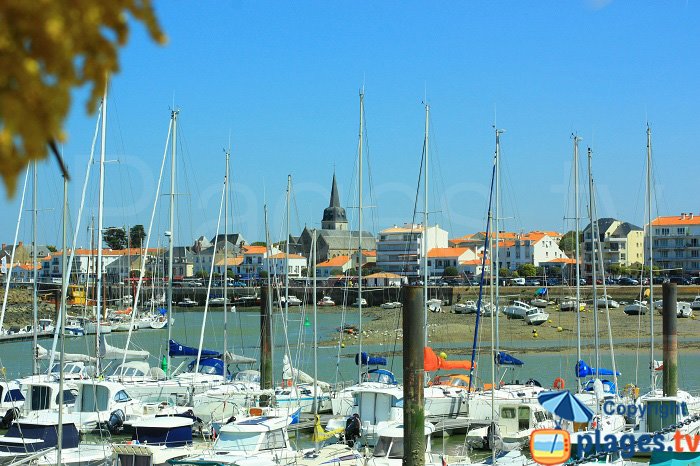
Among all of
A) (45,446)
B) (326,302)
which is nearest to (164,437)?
(45,446)

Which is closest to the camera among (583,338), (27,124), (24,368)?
(27,124)

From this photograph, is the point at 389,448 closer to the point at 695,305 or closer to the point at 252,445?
the point at 252,445

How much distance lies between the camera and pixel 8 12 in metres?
3.78

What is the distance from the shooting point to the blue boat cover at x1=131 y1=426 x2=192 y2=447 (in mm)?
26125

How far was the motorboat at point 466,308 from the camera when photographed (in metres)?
102

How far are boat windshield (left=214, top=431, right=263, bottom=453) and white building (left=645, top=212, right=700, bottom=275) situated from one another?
120815 millimetres

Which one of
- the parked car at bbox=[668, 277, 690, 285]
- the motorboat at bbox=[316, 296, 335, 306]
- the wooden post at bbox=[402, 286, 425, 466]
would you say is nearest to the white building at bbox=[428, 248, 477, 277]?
the motorboat at bbox=[316, 296, 335, 306]

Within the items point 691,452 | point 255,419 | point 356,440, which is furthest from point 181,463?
point 691,452

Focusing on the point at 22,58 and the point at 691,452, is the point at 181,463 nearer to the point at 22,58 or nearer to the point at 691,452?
the point at 691,452

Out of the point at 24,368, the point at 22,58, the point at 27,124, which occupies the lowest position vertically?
the point at 24,368

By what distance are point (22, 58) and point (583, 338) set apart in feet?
217

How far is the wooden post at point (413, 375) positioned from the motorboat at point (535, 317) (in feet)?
226

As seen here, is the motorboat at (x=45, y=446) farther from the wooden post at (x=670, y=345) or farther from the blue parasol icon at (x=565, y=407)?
the wooden post at (x=670, y=345)

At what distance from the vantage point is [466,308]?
10275 centimetres
